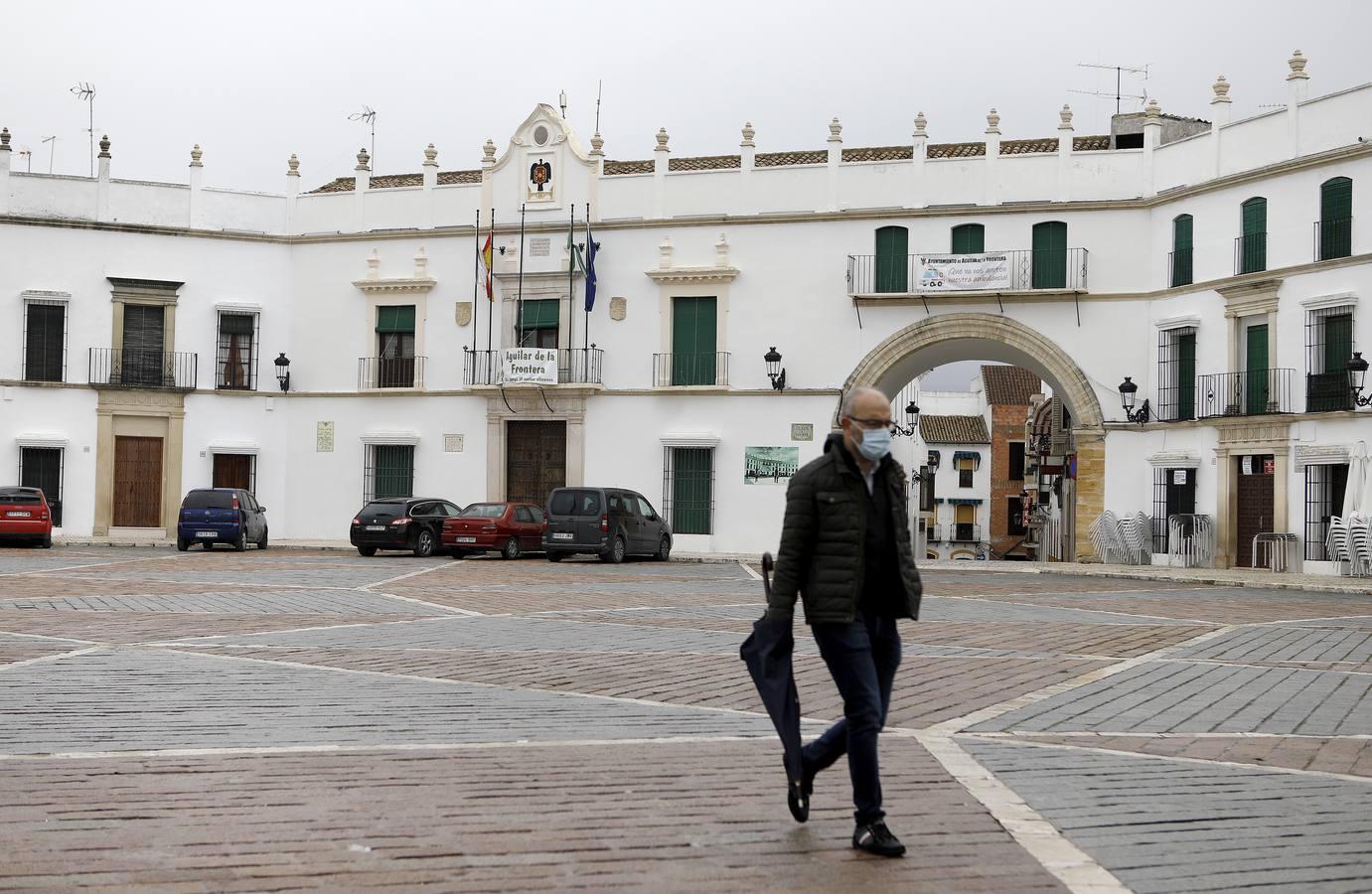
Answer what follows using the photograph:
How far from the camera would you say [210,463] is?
38.8 metres

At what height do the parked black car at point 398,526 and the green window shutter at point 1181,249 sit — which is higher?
the green window shutter at point 1181,249

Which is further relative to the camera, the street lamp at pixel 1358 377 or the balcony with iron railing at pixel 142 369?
the balcony with iron railing at pixel 142 369

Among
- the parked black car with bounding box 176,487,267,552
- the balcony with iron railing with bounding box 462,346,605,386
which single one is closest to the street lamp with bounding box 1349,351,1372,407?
the balcony with iron railing with bounding box 462,346,605,386

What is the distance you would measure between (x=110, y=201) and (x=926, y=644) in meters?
30.3

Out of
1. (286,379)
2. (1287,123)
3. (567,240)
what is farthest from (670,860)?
(286,379)

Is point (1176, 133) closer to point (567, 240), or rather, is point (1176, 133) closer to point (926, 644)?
point (567, 240)

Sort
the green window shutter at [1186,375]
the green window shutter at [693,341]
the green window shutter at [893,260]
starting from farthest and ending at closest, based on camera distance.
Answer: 1. the green window shutter at [693,341]
2. the green window shutter at [893,260]
3. the green window shutter at [1186,375]

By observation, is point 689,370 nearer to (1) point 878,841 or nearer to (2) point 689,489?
(2) point 689,489

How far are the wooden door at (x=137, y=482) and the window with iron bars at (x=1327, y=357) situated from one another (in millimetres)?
26582

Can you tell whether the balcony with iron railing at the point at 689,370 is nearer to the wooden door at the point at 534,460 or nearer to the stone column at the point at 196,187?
the wooden door at the point at 534,460

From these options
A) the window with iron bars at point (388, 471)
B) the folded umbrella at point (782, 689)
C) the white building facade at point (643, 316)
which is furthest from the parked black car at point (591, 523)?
the folded umbrella at point (782, 689)

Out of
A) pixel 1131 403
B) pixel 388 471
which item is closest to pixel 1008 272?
pixel 1131 403

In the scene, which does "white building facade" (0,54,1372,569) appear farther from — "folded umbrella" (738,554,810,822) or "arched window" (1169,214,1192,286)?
"folded umbrella" (738,554,810,822)

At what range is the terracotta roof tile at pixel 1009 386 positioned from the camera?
77625 millimetres
